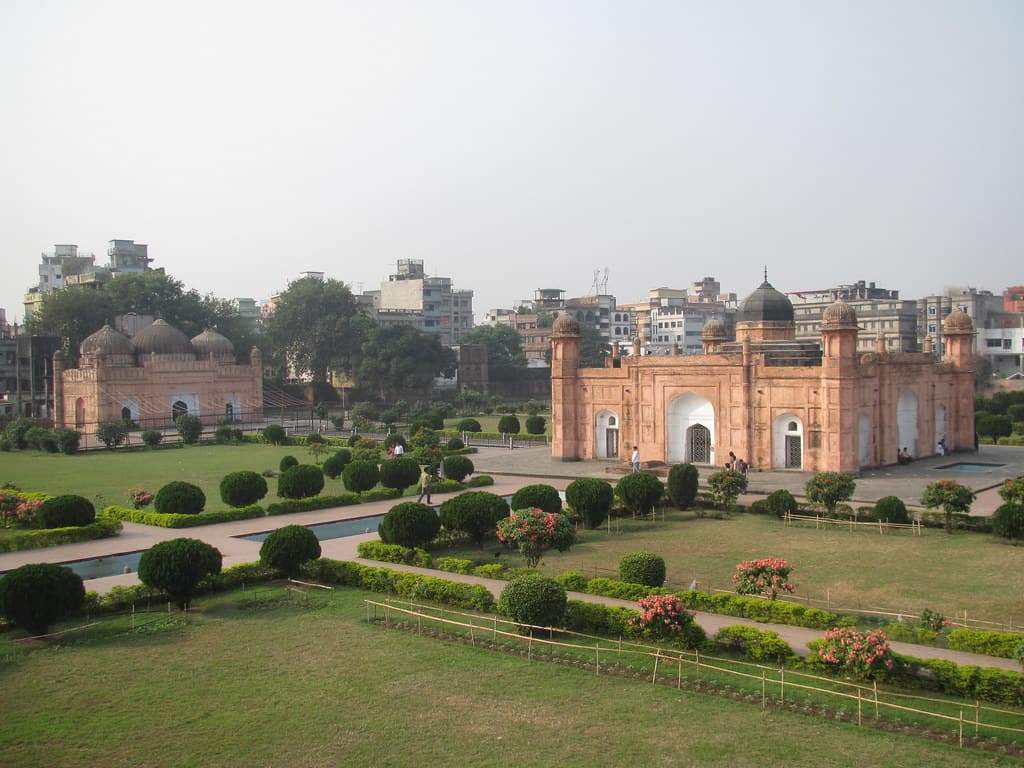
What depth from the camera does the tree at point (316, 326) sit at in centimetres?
7094

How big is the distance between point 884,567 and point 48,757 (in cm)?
1499

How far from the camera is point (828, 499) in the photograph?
24.0 m

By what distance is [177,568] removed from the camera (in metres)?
16.1

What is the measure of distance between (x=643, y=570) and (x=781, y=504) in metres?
8.76

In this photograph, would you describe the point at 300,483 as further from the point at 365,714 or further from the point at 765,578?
the point at 365,714

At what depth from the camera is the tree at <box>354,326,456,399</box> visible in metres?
64.9

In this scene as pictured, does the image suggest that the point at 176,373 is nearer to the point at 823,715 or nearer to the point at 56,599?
the point at 56,599

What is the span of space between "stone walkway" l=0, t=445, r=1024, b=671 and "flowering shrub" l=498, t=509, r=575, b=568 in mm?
891

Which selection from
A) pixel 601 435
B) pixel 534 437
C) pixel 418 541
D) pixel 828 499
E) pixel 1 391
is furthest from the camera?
pixel 1 391

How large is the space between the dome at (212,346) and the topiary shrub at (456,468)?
108 feet

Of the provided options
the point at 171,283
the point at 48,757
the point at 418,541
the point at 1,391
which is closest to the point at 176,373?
the point at 171,283

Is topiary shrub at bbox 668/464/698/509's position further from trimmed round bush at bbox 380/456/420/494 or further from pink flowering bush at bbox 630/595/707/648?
pink flowering bush at bbox 630/595/707/648

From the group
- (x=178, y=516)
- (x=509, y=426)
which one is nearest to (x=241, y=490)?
(x=178, y=516)

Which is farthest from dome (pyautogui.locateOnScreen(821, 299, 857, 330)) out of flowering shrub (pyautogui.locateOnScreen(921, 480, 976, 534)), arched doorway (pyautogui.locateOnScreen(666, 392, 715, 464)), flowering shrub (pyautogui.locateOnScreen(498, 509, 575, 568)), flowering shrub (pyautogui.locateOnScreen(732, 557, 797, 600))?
flowering shrub (pyautogui.locateOnScreen(732, 557, 797, 600))
